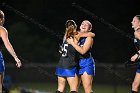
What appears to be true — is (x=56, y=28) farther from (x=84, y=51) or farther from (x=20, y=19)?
(x=84, y=51)

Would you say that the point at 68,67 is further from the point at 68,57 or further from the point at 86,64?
the point at 86,64

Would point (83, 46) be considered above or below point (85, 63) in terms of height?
above

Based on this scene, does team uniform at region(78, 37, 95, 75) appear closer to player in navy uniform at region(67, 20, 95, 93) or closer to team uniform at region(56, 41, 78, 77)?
player in navy uniform at region(67, 20, 95, 93)

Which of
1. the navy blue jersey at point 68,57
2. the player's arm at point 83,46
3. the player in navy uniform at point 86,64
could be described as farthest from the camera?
the player in navy uniform at point 86,64

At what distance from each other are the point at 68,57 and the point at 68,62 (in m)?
0.10

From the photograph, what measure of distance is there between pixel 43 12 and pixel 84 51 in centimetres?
2076

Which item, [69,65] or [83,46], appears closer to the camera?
[83,46]

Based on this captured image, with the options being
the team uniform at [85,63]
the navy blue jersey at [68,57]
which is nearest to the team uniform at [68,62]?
the navy blue jersey at [68,57]

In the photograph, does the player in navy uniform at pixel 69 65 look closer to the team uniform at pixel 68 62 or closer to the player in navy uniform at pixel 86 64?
the team uniform at pixel 68 62

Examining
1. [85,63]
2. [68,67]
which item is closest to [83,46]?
[85,63]

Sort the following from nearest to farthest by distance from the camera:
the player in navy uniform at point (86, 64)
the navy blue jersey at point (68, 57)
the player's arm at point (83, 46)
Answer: the player's arm at point (83, 46) → the navy blue jersey at point (68, 57) → the player in navy uniform at point (86, 64)

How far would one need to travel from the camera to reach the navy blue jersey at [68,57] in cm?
1038

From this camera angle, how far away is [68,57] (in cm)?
1048

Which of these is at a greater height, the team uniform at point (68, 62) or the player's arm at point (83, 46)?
the player's arm at point (83, 46)
